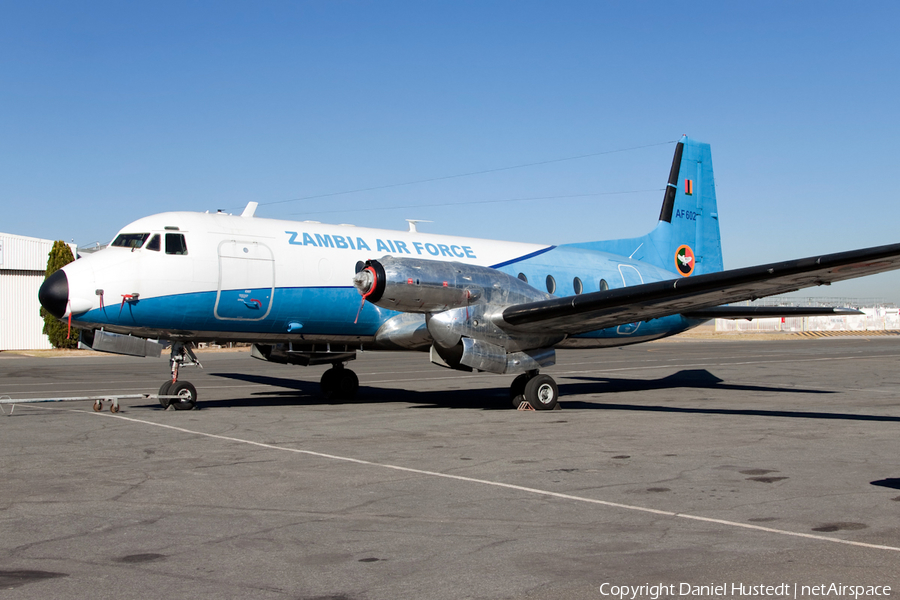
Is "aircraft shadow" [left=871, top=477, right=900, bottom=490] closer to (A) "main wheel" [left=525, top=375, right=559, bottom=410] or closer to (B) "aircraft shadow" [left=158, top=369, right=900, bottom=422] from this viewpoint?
(B) "aircraft shadow" [left=158, top=369, right=900, bottom=422]

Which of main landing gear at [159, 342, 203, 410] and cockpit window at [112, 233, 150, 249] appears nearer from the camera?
cockpit window at [112, 233, 150, 249]

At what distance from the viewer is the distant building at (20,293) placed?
4659 cm

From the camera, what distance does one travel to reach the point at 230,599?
425 centimetres

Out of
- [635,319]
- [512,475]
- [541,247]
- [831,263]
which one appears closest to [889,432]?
[831,263]

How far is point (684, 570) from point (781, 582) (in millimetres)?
539

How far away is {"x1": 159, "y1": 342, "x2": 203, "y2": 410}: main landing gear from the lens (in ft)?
45.8

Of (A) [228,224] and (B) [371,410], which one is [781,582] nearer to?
(B) [371,410]

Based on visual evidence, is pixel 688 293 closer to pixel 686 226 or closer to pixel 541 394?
pixel 541 394

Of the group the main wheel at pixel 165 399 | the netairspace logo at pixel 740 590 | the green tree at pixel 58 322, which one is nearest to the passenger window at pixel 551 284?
the main wheel at pixel 165 399

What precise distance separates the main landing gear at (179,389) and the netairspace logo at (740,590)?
35.7 feet

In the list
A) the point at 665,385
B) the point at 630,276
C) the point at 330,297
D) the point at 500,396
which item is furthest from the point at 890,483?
the point at 665,385

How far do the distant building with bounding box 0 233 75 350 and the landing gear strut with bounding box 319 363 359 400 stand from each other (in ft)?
120

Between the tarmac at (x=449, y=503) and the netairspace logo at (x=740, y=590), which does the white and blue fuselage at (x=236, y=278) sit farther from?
the netairspace logo at (x=740, y=590)

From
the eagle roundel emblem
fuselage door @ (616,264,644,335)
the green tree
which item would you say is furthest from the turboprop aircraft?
the green tree
